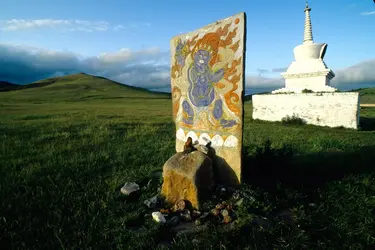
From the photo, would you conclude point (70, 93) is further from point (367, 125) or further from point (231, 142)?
point (231, 142)

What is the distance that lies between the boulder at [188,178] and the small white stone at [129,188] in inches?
19.5

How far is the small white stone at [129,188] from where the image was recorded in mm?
3920

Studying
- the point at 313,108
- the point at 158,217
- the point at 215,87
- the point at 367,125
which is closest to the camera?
the point at 158,217

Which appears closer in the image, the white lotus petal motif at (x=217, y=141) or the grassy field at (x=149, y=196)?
the grassy field at (x=149, y=196)

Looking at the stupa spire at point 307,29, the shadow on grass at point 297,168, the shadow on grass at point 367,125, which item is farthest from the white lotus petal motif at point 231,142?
the stupa spire at point 307,29

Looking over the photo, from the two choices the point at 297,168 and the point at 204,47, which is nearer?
the point at 204,47

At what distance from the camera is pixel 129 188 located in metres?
3.99

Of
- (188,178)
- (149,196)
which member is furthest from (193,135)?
(149,196)

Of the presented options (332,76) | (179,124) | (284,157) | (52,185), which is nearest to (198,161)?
(179,124)

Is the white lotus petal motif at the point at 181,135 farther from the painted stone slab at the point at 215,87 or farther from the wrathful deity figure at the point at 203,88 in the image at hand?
the wrathful deity figure at the point at 203,88

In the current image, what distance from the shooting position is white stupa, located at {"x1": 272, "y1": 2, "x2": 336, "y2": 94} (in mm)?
15455

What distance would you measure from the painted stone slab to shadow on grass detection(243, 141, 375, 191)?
29.3 inches

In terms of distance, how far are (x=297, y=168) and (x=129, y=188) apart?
141 inches

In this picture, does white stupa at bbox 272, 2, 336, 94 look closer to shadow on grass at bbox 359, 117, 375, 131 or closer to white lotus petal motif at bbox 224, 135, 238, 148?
shadow on grass at bbox 359, 117, 375, 131
